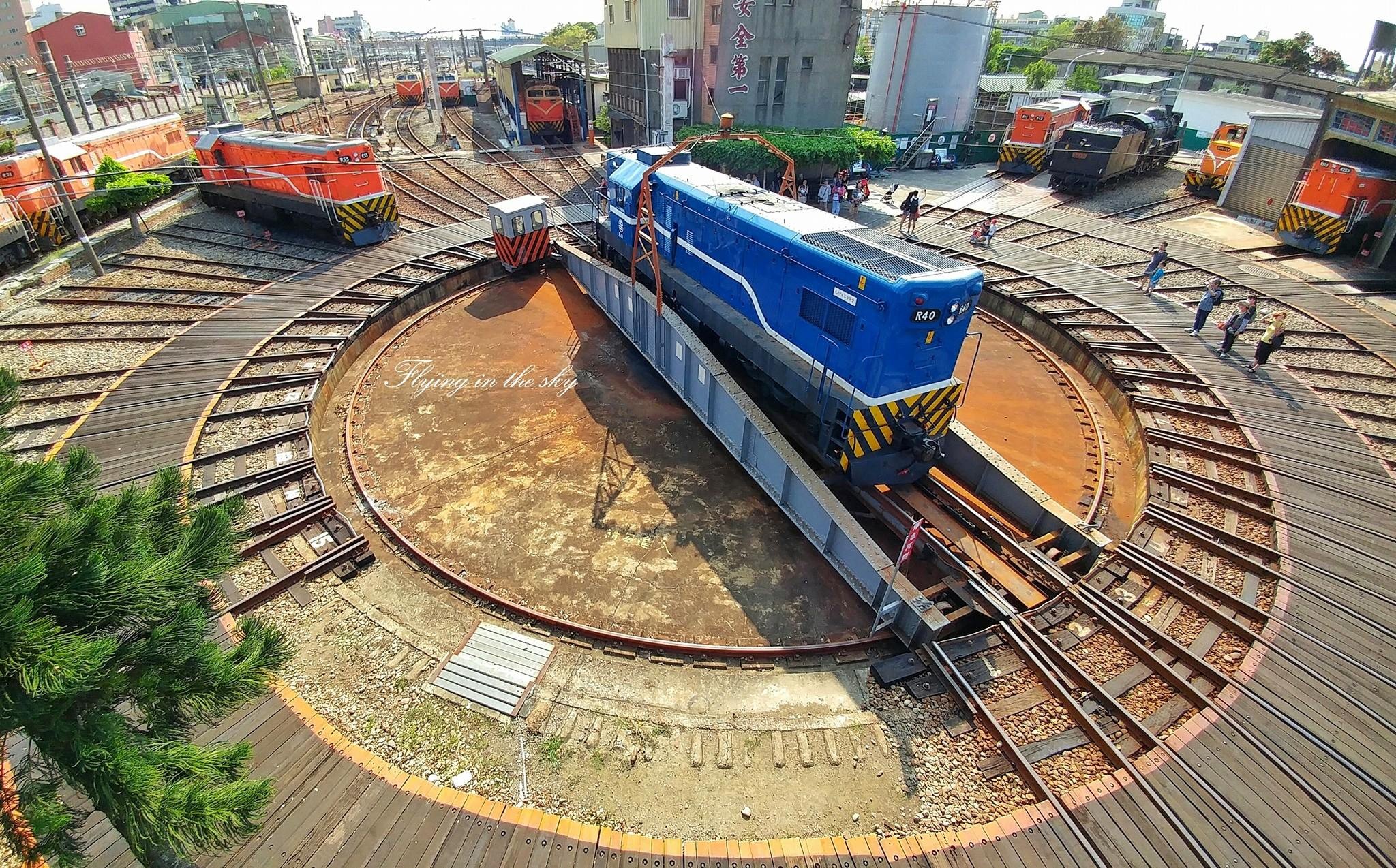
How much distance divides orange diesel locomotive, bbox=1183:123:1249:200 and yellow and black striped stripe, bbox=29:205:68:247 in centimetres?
3994

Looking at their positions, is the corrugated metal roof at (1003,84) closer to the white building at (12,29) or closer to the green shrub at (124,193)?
the green shrub at (124,193)

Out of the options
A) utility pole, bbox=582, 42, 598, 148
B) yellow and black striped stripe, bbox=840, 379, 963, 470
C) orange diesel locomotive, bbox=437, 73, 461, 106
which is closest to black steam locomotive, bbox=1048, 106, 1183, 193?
yellow and black striped stripe, bbox=840, 379, 963, 470

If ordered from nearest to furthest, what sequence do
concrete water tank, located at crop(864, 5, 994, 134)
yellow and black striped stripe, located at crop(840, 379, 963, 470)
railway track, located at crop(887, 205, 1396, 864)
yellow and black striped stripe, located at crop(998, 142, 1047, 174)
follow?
railway track, located at crop(887, 205, 1396, 864)
yellow and black striped stripe, located at crop(840, 379, 963, 470)
yellow and black striped stripe, located at crop(998, 142, 1047, 174)
concrete water tank, located at crop(864, 5, 994, 134)

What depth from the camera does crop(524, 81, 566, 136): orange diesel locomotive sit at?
33.7m

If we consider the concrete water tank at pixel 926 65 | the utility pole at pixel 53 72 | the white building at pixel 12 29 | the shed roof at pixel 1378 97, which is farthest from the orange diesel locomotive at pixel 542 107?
the white building at pixel 12 29

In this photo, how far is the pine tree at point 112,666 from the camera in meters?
2.82

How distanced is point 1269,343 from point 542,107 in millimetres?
33376

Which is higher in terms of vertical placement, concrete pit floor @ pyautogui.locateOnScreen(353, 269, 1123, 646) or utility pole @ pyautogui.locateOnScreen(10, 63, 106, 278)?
utility pole @ pyautogui.locateOnScreen(10, 63, 106, 278)

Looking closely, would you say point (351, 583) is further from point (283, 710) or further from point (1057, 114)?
point (1057, 114)

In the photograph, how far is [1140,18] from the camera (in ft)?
504

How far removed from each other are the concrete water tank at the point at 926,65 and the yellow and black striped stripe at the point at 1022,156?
5961mm

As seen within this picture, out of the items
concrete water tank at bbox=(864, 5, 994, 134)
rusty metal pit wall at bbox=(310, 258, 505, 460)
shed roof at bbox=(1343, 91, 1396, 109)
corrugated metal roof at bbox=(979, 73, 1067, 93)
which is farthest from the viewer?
corrugated metal roof at bbox=(979, 73, 1067, 93)

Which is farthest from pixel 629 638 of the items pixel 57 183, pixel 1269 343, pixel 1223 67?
pixel 1223 67

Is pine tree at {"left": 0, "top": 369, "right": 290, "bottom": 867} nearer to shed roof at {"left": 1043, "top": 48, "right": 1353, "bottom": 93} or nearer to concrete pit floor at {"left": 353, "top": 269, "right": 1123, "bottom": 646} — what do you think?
concrete pit floor at {"left": 353, "top": 269, "right": 1123, "bottom": 646}
